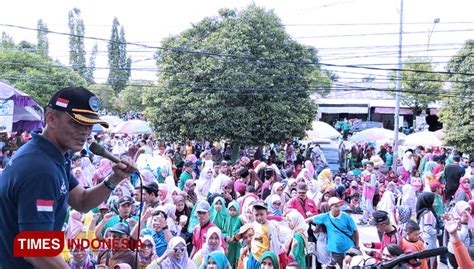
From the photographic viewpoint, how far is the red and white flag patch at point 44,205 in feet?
7.50

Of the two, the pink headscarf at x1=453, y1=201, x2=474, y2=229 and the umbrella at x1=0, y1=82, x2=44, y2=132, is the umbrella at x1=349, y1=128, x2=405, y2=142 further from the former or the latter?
the pink headscarf at x1=453, y1=201, x2=474, y2=229

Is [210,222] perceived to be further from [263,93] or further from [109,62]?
[109,62]

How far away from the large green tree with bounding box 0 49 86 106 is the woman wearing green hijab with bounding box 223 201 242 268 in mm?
28547

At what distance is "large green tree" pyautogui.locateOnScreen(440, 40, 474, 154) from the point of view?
84.2ft

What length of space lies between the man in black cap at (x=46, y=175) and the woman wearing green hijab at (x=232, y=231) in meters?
5.63

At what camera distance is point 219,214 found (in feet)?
28.6

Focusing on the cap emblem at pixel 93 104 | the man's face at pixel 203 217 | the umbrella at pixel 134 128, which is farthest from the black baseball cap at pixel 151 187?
the umbrella at pixel 134 128

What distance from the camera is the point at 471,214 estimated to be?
29.1 ft

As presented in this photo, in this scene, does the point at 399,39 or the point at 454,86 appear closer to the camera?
the point at 399,39

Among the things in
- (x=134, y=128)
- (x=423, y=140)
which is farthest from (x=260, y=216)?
(x=134, y=128)

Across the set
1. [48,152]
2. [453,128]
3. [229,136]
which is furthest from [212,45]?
[48,152]

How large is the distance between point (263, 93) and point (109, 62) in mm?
51989

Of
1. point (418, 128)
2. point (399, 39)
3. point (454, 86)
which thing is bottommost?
point (418, 128)

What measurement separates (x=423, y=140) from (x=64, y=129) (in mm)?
24864
